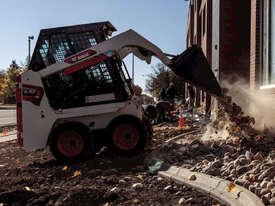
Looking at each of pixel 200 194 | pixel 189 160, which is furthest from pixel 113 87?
pixel 200 194

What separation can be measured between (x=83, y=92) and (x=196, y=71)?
2.46 meters

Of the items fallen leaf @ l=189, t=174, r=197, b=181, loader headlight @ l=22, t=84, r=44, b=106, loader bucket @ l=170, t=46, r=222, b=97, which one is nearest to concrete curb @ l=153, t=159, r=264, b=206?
fallen leaf @ l=189, t=174, r=197, b=181

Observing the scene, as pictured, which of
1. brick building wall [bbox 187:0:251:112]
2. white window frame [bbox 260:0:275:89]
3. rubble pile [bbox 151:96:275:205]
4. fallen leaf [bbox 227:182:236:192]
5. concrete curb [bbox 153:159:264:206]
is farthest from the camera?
brick building wall [bbox 187:0:251:112]

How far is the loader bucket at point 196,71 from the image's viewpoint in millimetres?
7141

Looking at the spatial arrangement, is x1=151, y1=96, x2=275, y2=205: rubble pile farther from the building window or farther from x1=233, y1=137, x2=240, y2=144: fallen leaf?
the building window

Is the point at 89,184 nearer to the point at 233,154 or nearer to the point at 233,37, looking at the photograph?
the point at 233,154

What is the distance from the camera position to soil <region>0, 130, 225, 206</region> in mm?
4344

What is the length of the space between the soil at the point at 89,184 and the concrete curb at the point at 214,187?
99 millimetres

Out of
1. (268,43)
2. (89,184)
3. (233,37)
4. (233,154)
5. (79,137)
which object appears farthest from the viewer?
(233,37)

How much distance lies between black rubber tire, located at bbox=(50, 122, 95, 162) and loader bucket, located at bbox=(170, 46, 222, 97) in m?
2.34

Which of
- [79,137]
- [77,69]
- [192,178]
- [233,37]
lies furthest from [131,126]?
[233,37]

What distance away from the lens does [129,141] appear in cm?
726

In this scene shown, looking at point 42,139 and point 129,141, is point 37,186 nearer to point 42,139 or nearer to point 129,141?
point 42,139

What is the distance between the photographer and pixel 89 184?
543cm
